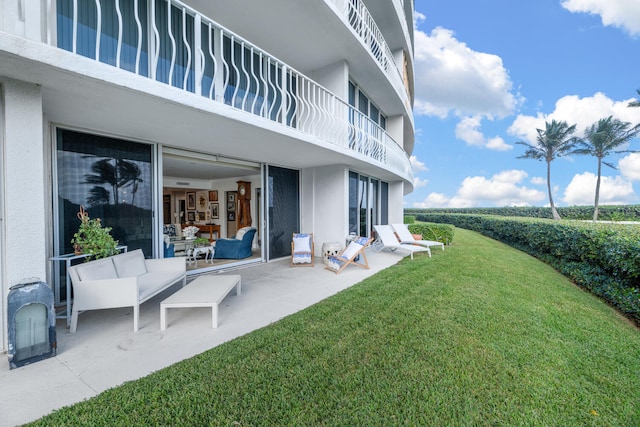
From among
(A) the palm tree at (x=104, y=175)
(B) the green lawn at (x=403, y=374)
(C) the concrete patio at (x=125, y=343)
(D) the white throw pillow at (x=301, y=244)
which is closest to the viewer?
(B) the green lawn at (x=403, y=374)

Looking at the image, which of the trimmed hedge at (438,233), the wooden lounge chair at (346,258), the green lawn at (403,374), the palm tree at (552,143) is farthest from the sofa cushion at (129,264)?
the palm tree at (552,143)

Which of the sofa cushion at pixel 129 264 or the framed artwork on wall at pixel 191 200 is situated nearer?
the sofa cushion at pixel 129 264

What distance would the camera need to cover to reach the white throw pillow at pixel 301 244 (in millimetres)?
7539

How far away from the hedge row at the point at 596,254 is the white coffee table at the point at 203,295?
6676 mm

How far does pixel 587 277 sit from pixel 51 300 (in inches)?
382

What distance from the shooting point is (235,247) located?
7.89m

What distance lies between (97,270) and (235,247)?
4.28 m

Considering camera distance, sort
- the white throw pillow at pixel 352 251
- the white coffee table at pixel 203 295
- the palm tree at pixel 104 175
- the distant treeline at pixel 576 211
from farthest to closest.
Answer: the distant treeline at pixel 576 211 → the white throw pillow at pixel 352 251 → the palm tree at pixel 104 175 → the white coffee table at pixel 203 295

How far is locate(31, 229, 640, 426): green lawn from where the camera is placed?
81.0 inches

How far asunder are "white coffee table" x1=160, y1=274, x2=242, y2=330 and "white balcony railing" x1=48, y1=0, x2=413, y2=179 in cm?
268

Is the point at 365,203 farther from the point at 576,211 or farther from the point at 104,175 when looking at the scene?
the point at 576,211

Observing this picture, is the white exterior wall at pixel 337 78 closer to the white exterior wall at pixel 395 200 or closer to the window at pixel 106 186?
the window at pixel 106 186

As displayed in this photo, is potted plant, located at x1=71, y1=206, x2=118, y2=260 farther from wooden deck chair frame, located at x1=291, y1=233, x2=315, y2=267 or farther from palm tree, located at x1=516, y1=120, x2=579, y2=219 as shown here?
palm tree, located at x1=516, y1=120, x2=579, y2=219

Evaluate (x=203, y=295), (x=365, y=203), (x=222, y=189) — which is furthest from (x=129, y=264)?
A: (x=222, y=189)
